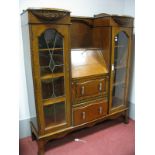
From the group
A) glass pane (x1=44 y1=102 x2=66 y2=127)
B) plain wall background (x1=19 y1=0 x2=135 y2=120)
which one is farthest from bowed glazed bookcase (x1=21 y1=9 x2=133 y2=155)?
plain wall background (x1=19 y1=0 x2=135 y2=120)

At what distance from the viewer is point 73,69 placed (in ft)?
6.56

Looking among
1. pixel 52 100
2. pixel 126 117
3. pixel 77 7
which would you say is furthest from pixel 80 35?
pixel 126 117

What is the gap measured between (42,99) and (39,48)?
541 mm

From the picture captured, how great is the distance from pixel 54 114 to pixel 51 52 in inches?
28.4

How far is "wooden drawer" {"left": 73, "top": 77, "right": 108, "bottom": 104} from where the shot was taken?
1.98 metres

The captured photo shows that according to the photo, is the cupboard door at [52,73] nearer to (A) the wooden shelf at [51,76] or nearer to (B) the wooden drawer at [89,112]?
(A) the wooden shelf at [51,76]

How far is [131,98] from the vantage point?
2.70 meters

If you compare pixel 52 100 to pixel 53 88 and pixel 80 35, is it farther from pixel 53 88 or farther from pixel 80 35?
pixel 80 35

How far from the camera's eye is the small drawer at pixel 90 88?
1.99 m

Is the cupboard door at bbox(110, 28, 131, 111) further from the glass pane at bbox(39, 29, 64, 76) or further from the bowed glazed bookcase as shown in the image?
the glass pane at bbox(39, 29, 64, 76)

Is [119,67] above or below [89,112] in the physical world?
above

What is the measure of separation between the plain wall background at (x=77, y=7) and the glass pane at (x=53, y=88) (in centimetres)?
44
